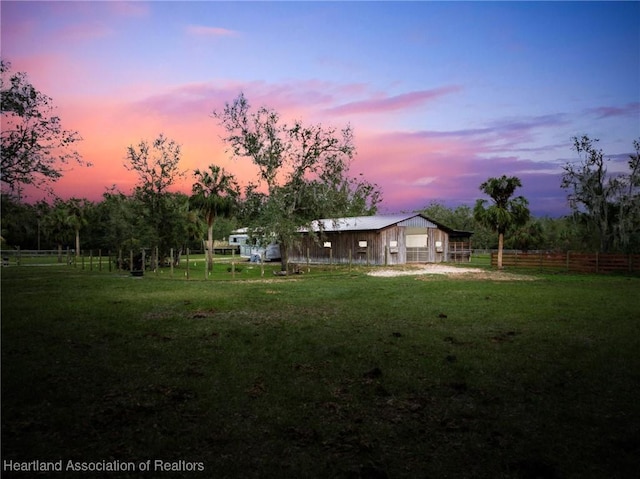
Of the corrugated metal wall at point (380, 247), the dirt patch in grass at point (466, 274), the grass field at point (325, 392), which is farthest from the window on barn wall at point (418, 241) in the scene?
the grass field at point (325, 392)

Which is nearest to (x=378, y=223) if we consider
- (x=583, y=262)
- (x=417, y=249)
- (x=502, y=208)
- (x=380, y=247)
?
(x=380, y=247)

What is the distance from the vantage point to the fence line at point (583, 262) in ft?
102

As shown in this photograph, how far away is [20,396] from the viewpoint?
6.16 metres

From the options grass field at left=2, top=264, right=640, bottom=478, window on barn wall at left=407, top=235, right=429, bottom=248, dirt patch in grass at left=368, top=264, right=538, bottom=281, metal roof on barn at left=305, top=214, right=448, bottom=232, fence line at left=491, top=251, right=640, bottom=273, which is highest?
metal roof on barn at left=305, top=214, right=448, bottom=232

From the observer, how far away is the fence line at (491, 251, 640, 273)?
31.2 meters

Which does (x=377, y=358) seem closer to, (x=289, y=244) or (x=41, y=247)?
(x=289, y=244)

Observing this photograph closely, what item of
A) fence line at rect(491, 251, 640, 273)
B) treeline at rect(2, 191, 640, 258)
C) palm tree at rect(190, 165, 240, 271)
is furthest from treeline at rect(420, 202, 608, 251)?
palm tree at rect(190, 165, 240, 271)

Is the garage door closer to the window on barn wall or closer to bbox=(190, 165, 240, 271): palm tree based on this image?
the window on barn wall

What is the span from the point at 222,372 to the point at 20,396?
2.99 meters

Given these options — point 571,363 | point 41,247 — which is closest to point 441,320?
point 571,363

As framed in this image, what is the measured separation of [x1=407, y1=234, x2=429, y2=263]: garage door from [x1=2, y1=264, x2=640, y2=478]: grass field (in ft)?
103

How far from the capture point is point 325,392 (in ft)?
21.8

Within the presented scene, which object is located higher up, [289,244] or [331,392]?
[289,244]

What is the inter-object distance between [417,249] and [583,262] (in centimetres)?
1605
